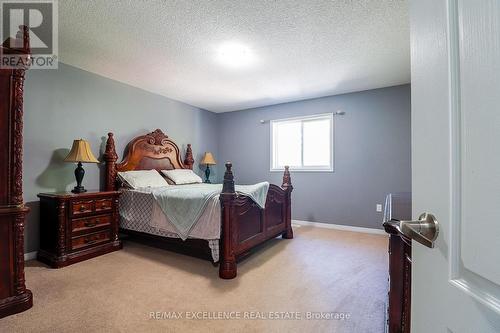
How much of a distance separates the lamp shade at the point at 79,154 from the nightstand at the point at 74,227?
1.36 ft

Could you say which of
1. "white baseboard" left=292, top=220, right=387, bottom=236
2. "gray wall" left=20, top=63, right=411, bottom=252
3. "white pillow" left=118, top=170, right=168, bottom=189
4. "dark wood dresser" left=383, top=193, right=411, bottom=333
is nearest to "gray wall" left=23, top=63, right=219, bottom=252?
"gray wall" left=20, top=63, right=411, bottom=252

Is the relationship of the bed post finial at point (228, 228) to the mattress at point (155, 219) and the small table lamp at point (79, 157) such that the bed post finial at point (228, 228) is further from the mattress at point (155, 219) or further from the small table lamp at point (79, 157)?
the small table lamp at point (79, 157)

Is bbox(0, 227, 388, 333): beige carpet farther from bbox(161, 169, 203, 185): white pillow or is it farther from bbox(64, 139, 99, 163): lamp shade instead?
bbox(161, 169, 203, 185): white pillow

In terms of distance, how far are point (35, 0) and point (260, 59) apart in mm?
2080

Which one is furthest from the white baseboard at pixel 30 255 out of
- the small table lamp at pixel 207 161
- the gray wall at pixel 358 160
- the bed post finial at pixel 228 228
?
the gray wall at pixel 358 160

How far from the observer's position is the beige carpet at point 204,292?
154 centimetres

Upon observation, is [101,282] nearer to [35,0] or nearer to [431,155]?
[35,0]

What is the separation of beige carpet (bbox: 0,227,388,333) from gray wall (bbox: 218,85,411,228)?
3.78 feet

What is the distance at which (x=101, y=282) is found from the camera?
2109 millimetres

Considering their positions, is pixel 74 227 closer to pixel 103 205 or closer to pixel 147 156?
pixel 103 205

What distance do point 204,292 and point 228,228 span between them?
58 cm

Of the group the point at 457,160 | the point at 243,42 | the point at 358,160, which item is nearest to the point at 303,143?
the point at 358,160

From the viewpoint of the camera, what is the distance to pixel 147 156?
3857mm

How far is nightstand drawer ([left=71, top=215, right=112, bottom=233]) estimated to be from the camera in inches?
103
